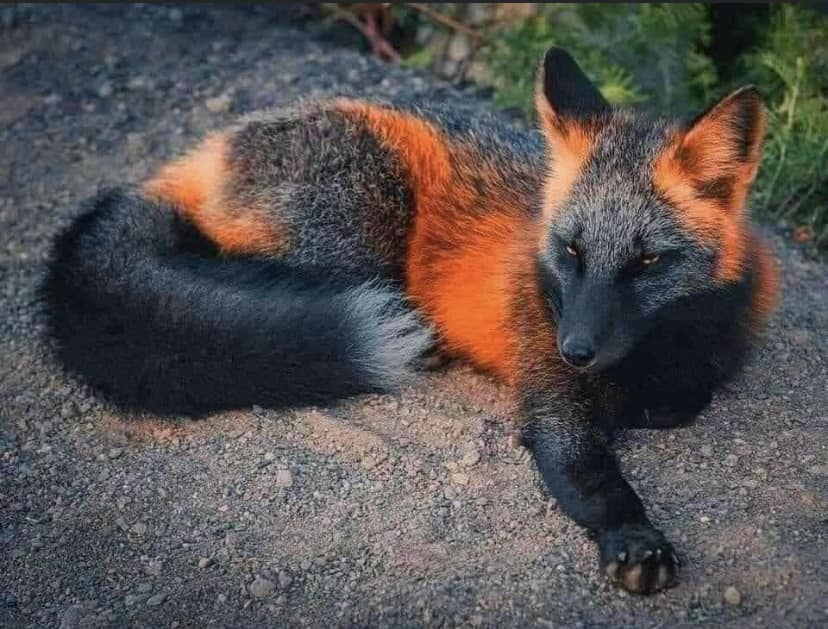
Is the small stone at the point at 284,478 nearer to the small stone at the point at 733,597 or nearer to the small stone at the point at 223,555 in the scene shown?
the small stone at the point at 223,555

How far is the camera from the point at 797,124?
7.42 metres

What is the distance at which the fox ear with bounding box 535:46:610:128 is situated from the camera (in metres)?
4.93

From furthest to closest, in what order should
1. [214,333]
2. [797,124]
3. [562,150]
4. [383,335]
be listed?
[797,124]
[383,335]
[214,333]
[562,150]

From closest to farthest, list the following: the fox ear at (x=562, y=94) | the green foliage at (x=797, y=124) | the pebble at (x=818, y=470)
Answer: the pebble at (x=818, y=470) < the fox ear at (x=562, y=94) < the green foliage at (x=797, y=124)

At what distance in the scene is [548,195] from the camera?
197 inches

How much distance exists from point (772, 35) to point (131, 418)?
516 cm

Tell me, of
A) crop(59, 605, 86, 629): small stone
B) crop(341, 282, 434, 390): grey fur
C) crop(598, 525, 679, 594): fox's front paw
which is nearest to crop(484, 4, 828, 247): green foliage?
crop(341, 282, 434, 390): grey fur

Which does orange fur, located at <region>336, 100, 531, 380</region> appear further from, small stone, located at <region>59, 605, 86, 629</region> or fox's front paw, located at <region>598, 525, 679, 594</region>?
small stone, located at <region>59, 605, 86, 629</region>

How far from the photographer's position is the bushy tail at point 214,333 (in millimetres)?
5109

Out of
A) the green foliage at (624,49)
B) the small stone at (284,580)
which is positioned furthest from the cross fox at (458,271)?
the green foliage at (624,49)

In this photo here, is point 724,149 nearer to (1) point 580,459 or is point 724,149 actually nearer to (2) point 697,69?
(1) point 580,459

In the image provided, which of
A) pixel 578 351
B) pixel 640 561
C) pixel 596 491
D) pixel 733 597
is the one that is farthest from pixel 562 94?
pixel 733 597

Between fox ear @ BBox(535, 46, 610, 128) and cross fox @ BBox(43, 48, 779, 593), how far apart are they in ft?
0.03

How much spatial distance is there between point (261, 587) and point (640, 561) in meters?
1.45
